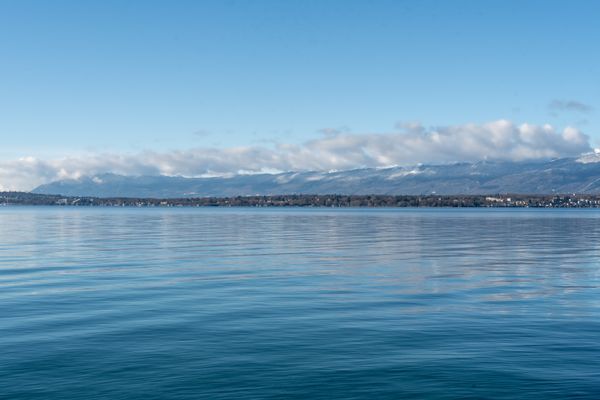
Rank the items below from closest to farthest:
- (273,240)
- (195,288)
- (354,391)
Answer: (354,391)
(195,288)
(273,240)

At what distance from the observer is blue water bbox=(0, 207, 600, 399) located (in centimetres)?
1855

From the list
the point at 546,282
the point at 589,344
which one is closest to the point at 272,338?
the point at 589,344

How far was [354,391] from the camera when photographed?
18.0 m

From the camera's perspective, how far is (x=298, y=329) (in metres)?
25.4

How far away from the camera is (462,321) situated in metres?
26.9

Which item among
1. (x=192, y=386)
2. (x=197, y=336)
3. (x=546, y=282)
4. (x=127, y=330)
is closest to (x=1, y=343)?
(x=127, y=330)

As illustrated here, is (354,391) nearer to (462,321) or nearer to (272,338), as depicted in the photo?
(272,338)

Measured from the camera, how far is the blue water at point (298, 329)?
1855 cm

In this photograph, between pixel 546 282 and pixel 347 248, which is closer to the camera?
pixel 546 282

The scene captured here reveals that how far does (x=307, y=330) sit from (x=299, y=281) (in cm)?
1389

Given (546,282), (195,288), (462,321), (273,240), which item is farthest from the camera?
(273,240)

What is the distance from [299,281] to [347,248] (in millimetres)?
25125

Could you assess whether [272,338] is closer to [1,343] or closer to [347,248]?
[1,343]

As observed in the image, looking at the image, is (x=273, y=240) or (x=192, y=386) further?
(x=273, y=240)
